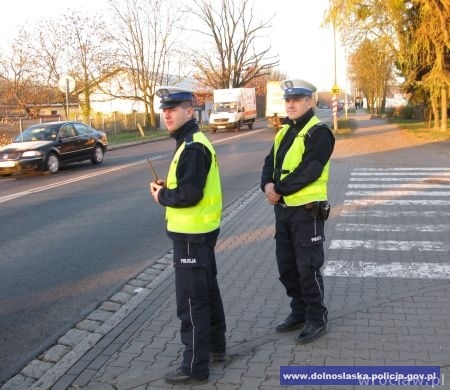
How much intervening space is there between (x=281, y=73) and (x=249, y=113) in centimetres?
5335

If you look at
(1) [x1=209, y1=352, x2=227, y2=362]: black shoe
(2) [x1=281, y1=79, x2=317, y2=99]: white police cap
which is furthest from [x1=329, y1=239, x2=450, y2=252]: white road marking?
(1) [x1=209, y1=352, x2=227, y2=362]: black shoe

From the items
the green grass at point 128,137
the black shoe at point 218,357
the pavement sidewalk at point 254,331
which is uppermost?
the green grass at point 128,137

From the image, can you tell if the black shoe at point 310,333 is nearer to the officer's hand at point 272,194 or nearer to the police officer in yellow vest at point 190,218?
the police officer in yellow vest at point 190,218

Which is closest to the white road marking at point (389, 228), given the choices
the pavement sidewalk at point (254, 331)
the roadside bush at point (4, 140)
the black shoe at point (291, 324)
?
the pavement sidewalk at point (254, 331)

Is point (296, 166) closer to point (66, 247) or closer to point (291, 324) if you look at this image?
point (291, 324)

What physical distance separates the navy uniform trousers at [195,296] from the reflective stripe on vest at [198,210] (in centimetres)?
6

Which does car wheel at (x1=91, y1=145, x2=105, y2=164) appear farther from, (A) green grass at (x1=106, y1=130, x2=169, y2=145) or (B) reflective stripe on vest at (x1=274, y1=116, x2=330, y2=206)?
(B) reflective stripe on vest at (x1=274, y1=116, x2=330, y2=206)

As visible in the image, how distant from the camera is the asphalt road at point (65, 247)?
489cm

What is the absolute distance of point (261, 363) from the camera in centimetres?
379

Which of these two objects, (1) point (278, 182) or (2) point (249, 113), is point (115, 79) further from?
(1) point (278, 182)

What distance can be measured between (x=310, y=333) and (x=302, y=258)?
572 mm

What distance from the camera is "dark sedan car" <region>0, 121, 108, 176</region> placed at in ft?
52.7

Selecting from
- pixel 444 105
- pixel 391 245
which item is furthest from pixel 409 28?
pixel 391 245

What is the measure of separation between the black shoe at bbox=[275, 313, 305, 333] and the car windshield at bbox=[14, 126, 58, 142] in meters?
14.3
